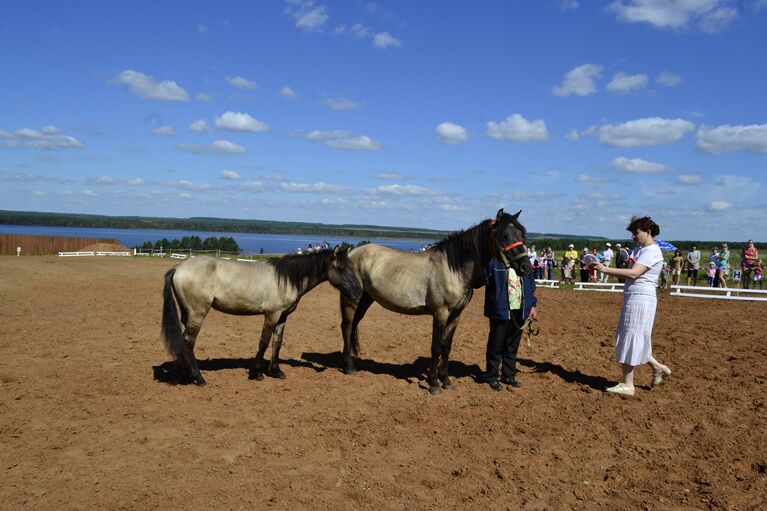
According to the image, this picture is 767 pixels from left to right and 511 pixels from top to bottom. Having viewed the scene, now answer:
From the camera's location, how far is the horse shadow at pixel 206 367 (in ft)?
22.7

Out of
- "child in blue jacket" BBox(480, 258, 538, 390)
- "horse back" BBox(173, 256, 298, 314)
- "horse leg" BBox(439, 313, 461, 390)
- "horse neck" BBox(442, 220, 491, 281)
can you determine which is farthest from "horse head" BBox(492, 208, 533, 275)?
"horse back" BBox(173, 256, 298, 314)

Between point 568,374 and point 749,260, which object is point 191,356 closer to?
point 568,374

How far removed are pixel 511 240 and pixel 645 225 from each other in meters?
1.64

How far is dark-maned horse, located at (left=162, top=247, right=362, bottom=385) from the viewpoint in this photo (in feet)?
21.7

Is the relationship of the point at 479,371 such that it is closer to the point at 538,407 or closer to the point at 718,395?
the point at 538,407

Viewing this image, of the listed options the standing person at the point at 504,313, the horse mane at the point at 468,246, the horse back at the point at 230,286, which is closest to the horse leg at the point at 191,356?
Answer: the horse back at the point at 230,286

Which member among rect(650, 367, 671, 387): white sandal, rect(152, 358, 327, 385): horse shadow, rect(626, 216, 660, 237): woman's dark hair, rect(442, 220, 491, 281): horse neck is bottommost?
rect(152, 358, 327, 385): horse shadow

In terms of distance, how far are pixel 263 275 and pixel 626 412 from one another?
4853 millimetres

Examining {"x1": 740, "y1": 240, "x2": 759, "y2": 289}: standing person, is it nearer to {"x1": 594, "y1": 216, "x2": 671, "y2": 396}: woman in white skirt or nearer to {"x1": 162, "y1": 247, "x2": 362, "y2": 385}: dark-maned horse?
{"x1": 594, "y1": 216, "x2": 671, "y2": 396}: woman in white skirt

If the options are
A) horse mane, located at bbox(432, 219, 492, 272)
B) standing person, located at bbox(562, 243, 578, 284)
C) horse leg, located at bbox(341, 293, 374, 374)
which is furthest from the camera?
standing person, located at bbox(562, 243, 578, 284)

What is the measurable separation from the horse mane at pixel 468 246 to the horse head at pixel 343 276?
1308 millimetres

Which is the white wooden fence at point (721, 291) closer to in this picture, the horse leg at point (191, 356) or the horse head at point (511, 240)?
the horse head at point (511, 240)

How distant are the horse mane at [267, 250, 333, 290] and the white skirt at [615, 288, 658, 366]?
13.1ft

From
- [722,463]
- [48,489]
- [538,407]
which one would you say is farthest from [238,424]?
[722,463]
